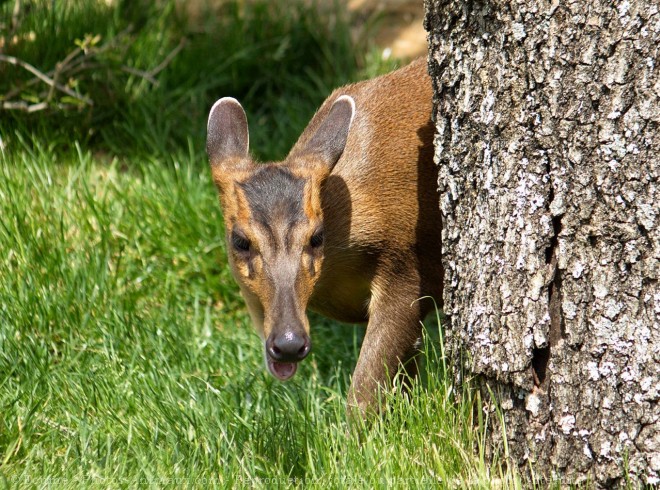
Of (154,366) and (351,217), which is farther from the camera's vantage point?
(351,217)

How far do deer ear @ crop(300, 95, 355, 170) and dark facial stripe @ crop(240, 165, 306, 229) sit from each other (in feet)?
0.82

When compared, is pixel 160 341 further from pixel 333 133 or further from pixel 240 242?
pixel 333 133

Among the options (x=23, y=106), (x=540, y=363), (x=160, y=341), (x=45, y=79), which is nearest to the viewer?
(x=540, y=363)

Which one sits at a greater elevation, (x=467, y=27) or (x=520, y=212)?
(x=467, y=27)

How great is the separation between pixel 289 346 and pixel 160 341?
118 centimetres

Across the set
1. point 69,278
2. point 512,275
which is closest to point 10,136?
point 69,278

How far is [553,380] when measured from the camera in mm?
3633

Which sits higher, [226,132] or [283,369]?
[226,132]

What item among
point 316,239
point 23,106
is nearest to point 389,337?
point 316,239

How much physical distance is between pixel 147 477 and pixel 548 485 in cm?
141

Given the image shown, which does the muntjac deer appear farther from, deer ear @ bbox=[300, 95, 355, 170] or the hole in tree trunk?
the hole in tree trunk

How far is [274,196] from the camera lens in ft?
14.8

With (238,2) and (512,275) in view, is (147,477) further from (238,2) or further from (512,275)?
(238,2)

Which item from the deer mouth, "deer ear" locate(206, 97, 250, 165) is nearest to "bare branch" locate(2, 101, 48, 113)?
"deer ear" locate(206, 97, 250, 165)
